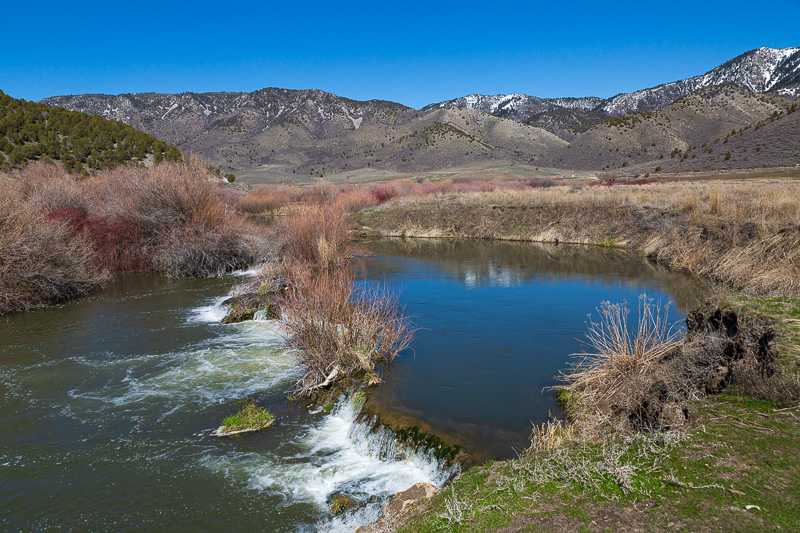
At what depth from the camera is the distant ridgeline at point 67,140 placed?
3512 centimetres

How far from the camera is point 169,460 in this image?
270 inches

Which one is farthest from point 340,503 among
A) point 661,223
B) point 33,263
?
point 661,223

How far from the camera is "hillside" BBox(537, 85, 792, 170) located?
8488 centimetres

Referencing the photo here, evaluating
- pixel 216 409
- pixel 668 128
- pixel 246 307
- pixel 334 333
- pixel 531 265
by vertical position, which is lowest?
pixel 216 409

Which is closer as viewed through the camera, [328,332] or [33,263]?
[328,332]

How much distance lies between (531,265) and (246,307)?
13.4m

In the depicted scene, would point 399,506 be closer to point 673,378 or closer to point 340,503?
point 340,503

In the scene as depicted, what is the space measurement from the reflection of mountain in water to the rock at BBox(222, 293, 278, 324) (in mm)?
6202

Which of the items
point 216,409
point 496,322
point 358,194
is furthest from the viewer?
point 358,194

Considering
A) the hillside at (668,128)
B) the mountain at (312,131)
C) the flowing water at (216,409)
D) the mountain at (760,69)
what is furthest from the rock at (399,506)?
the mountain at (760,69)

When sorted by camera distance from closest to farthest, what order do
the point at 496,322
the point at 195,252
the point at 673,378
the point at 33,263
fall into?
the point at 673,378 < the point at 496,322 < the point at 33,263 < the point at 195,252

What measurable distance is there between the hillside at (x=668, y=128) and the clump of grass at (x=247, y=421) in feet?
279

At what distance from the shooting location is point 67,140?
39.7m

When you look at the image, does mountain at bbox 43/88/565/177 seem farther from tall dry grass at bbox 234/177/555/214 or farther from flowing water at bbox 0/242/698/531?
flowing water at bbox 0/242/698/531
